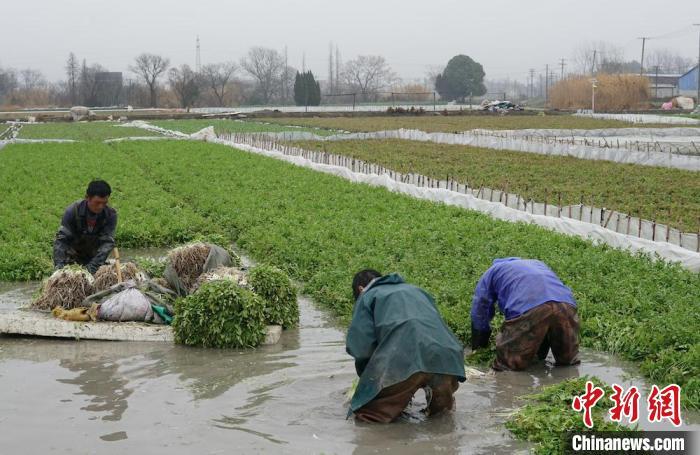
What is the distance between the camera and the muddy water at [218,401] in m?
6.33

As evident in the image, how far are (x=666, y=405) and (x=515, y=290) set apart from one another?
5.25ft

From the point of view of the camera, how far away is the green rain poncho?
636 cm

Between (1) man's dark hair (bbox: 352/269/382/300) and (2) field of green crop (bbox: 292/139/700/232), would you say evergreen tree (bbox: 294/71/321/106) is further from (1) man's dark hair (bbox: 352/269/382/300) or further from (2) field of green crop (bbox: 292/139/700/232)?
(1) man's dark hair (bbox: 352/269/382/300)

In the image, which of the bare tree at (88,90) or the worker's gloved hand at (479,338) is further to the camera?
the bare tree at (88,90)

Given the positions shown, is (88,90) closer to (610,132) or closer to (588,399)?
(610,132)

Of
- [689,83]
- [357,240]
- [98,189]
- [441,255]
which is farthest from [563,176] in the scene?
[689,83]

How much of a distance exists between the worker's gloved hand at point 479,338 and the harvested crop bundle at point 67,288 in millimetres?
4319

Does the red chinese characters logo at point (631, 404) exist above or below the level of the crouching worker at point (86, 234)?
below

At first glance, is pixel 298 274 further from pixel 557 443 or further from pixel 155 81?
pixel 155 81

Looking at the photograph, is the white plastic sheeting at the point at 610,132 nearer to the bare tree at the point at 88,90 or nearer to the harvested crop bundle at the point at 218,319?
the harvested crop bundle at the point at 218,319

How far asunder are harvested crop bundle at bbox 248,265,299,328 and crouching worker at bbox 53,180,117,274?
176 centimetres

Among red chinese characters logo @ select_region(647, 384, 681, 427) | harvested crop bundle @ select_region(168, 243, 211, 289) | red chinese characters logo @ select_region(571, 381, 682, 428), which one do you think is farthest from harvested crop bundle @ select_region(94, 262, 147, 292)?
red chinese characters logo @ select_region(647, 384, 681, 427)

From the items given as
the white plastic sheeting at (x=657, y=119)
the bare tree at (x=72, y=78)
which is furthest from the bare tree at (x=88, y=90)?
the white plastic sheeting at (x=657, y=119)

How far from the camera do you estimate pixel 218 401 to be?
290 inches
